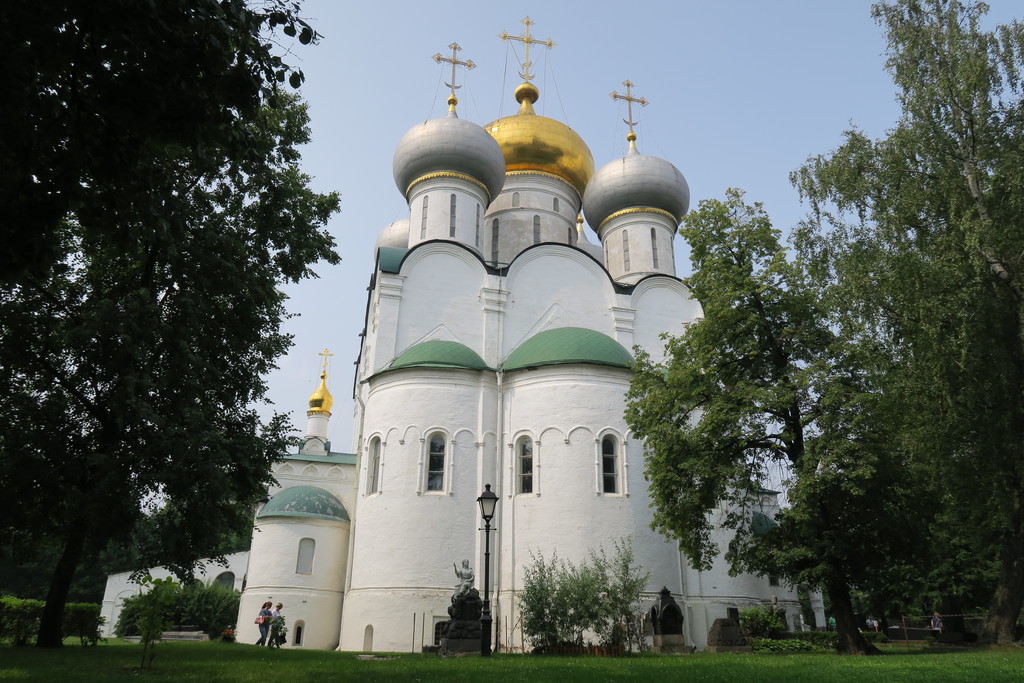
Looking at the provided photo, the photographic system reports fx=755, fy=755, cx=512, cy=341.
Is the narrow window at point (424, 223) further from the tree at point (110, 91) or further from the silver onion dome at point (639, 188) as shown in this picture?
the tree at point (110, 91)

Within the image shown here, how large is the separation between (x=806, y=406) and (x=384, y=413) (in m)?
9.62

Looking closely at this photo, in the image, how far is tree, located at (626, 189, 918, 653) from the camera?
12.5 m

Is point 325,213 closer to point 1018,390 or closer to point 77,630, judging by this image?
point 77,630

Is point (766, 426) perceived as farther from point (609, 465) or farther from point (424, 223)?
point (424, 223)

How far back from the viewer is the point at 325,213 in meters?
13.6

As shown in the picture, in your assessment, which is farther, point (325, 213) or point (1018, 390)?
point (325, 213)

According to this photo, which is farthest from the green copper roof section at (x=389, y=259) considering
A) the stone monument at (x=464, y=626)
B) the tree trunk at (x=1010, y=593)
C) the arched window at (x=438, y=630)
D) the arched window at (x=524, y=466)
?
the tree trunk at (x=1010, y=593)

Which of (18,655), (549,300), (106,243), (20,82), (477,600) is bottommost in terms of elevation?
(18,655)

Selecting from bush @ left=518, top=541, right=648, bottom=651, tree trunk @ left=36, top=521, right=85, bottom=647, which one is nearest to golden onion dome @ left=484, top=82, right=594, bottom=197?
bush @ left=518, top=541, right=648, bottom=651

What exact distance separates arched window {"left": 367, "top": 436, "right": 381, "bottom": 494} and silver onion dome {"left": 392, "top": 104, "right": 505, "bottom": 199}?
29.7 ft

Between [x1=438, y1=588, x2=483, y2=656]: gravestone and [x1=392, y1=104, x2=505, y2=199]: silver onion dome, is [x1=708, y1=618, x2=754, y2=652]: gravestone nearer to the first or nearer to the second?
[x1=438, y1=588, x2=483, y2=656]: gravestone

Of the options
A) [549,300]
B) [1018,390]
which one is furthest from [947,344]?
[549,300]

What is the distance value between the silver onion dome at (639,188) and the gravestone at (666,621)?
12.8 m

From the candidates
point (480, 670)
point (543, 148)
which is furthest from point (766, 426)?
point (543, 148)
